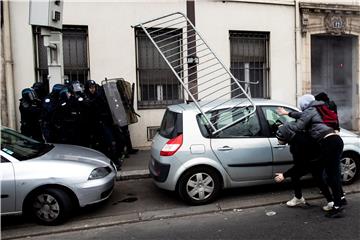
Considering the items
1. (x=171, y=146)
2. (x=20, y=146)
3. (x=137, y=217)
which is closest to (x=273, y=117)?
(x=171, y=146)

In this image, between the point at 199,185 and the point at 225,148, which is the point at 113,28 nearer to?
the point at 225,148

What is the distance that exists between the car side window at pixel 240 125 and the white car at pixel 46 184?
1873 mm

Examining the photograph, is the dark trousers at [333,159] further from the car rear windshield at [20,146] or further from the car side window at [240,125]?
the car rear windshield at [20,146]

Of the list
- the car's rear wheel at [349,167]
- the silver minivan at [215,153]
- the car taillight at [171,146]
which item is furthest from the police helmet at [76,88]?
the car's rear wheel at [349,167]

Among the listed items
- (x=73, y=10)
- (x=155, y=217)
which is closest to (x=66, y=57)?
(x=73, y=10)

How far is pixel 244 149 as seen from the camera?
568cm

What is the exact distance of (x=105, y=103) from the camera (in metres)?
7.98

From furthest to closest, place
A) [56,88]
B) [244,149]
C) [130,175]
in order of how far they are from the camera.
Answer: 1. [130,175]
2. [56,88]
3. [244,149]

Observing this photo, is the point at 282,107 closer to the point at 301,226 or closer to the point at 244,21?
the point at 301,226

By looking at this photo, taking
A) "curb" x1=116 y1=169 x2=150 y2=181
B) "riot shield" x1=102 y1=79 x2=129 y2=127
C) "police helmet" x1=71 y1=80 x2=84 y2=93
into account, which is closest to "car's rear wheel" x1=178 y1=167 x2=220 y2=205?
"curb" x1=116 y1=169 x2=150 y2=181

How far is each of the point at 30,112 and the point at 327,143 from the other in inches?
224

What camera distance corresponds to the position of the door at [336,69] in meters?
11.3

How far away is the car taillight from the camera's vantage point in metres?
5.54

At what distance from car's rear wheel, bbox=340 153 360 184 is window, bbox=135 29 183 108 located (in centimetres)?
489
